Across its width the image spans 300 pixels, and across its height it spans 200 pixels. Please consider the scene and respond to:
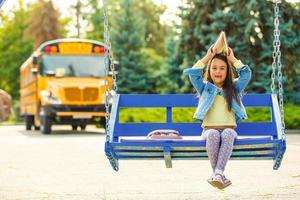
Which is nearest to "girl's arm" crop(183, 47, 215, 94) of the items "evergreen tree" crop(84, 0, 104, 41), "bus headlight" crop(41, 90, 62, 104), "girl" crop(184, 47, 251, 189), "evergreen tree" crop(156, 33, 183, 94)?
"girl" crop(184, 47, 251, 189)

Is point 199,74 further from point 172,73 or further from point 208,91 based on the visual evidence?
point 172,73

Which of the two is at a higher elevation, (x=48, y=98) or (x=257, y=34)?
(x=257, y=34)

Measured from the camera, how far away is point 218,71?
7.10 m

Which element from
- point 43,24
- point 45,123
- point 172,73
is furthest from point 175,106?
point 43,24

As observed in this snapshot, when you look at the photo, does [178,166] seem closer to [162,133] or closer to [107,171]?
[107,171]

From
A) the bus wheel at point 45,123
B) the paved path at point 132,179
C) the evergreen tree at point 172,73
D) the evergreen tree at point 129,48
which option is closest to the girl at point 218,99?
the paved path at point 132,179

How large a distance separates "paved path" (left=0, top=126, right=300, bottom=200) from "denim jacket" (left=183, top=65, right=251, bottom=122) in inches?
39.5

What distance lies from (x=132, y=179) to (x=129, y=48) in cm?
3244

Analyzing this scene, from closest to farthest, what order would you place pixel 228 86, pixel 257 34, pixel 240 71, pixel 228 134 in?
pixel 228 134
pixel 228 86
pixel 240 71
pixel 257 34

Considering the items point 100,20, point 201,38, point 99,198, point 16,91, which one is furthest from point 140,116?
point 100,20

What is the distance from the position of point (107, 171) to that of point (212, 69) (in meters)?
4.08

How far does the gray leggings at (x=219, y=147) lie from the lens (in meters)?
6.74

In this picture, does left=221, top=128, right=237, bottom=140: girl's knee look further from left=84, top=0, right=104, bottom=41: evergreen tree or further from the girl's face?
left=84, top=0, right=104, bottom=41: evergreen tree

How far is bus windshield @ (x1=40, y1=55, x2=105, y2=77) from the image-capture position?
24203 millimetres
